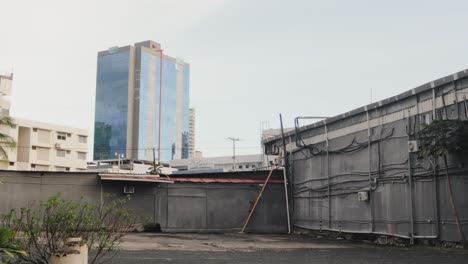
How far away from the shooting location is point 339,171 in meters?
19.6

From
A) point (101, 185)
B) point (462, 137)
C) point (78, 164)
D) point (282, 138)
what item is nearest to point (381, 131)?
point (462, 137)

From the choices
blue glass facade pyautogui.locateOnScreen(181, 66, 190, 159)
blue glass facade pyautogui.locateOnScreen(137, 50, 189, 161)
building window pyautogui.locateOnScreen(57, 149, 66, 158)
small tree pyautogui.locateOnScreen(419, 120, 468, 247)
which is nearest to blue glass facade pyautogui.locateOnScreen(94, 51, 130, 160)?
blue glass facade pyautogui.locateOnScreen(137, 50, 189, 161)

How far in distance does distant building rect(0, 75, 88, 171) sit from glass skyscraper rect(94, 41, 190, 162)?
65.1 meters

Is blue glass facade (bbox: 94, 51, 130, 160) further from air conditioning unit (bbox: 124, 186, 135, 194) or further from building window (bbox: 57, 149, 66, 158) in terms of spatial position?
air conditioning unit (bbox: 124, 186, 135, 194)

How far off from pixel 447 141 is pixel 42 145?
75.5 metres

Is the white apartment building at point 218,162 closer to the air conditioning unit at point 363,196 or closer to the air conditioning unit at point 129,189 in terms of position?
the air conditioning unit at point 129,189

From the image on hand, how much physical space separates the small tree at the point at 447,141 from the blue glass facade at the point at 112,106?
146 meters

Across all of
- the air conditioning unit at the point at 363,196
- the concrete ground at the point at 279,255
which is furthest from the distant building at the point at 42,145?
the concrete ground at the point at 279,255

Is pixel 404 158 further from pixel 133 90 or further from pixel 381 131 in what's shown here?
pixel 133 90

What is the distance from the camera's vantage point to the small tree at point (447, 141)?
1301 cm

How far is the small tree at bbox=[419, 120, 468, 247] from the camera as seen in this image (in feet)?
42.7

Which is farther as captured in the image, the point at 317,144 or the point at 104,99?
the point at 104,99

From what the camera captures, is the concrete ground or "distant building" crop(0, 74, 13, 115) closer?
the concrete ground

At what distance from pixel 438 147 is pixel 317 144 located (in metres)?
8.14
